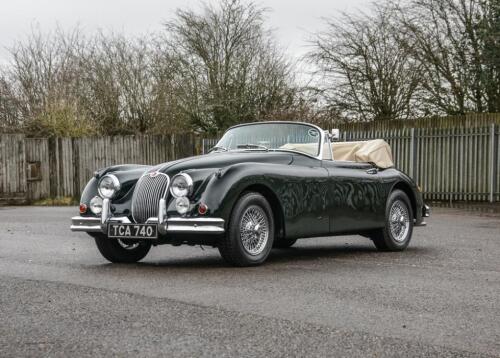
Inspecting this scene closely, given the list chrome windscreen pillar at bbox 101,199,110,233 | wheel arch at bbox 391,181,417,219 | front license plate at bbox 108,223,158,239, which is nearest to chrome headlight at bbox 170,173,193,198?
front license plate at bbox 108,223,158,239

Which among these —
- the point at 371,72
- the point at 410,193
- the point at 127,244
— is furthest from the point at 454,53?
the point at 127,244

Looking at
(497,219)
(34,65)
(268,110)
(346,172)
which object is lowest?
(497,219)

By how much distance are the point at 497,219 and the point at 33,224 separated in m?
8.57

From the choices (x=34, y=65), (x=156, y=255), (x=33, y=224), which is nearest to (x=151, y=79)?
(x=34, y=65)

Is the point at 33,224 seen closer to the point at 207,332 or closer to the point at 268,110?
the point at 207,332

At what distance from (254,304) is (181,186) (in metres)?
2.22

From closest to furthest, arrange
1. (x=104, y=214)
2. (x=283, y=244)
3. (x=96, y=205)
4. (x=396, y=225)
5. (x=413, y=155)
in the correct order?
(x=104, y=214), (x=96, y=205), (x=396, y=225), (x=283, y=244), (x=413, y=155)

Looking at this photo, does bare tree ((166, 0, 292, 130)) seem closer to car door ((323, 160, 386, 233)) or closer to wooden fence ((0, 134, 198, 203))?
wooden fence ((0, 134, 198, 203))

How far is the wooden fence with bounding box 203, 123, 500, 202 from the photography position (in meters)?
19.4

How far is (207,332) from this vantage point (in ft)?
15.6

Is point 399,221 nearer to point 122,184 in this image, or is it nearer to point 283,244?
point 283,244

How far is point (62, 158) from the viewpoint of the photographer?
2527cm

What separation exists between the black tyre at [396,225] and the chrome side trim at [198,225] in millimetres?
2898

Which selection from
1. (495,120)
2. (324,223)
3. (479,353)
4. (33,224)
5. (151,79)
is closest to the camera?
(479,353)
